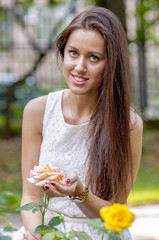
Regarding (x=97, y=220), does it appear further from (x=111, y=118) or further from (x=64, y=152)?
(x=64, y=152)

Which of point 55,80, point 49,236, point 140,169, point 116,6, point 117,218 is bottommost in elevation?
point 140,169

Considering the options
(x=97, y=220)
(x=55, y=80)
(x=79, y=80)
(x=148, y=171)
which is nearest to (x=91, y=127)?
(x=79, y=80)

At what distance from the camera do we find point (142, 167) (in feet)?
25.9

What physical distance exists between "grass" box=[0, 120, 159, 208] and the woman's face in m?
4.13

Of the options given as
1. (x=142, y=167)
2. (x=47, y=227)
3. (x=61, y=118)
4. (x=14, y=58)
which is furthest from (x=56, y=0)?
(x=47, y=227)

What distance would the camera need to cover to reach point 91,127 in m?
2.07

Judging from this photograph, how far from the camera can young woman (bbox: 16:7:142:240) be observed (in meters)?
1.93

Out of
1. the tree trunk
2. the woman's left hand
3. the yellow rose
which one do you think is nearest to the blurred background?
the tree trunk

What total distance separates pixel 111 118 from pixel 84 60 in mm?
278

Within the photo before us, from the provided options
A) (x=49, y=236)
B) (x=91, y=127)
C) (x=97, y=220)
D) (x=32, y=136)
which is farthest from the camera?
(x=32, y=136)

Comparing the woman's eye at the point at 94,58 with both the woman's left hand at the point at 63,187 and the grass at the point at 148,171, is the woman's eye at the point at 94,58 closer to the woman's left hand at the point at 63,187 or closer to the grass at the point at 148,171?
the woman's left hand at the point at 63,187

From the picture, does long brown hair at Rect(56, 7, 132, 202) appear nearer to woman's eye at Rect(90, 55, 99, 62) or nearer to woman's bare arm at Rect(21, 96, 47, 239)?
woman's eye at Rect(90, 55, 99, 62)

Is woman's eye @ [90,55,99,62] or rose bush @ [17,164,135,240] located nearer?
rose bush @ [17,164,135,240]

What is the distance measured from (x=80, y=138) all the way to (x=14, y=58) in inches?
358
